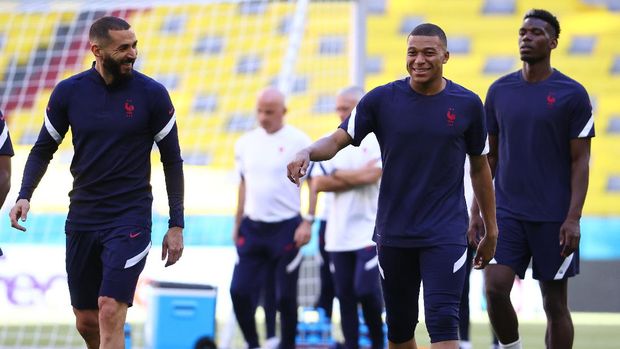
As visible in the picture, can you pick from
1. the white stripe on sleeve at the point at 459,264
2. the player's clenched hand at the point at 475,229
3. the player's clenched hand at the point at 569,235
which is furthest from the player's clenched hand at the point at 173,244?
the player's clenched hand at the point at 569,235

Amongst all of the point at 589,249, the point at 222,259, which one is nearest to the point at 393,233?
the point at 222,259

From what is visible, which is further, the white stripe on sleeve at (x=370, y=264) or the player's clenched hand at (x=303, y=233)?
the player's clenched hand at (x=303, y=233)

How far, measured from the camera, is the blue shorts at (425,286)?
Answer: 18.2 feet

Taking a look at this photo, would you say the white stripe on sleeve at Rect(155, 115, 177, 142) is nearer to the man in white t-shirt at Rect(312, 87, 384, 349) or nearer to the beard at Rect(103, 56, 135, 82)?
the beard at Rect(103, 56, 135, 82)

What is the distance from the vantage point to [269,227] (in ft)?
30.6

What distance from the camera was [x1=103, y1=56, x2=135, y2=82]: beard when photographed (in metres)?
5.88

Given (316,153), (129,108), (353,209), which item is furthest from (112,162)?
(353,209)

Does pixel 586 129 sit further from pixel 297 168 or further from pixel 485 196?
pixel 297 168

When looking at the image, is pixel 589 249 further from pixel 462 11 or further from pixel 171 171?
pixel 171 171

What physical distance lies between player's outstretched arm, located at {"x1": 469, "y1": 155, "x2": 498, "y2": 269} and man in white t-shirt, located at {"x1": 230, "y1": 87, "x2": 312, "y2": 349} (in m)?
3.43

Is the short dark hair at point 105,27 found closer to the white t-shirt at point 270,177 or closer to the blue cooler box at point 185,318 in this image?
the white t-shirt at point 270,177

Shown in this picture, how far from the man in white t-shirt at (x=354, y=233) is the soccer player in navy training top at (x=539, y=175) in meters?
2.15

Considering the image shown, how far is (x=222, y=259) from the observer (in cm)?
1357

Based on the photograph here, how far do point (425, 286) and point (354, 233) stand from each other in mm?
3262
